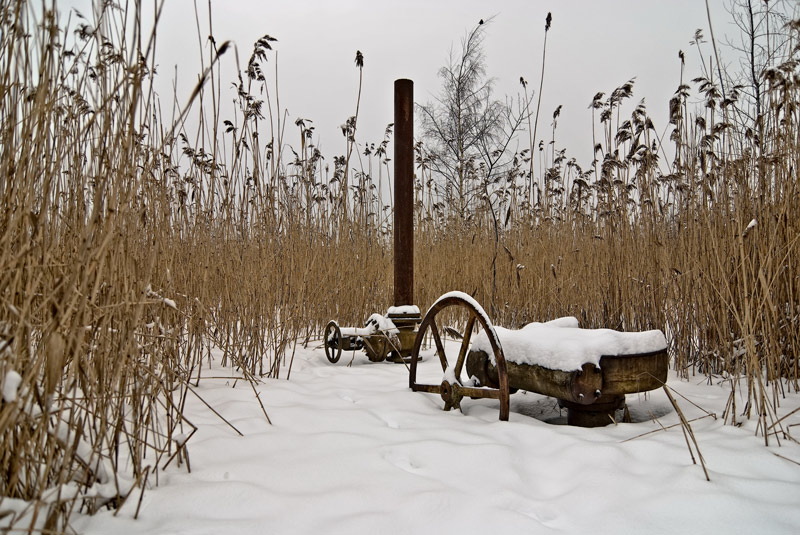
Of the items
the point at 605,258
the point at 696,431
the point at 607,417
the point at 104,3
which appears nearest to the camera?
the point at 104,3

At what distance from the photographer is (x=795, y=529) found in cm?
114

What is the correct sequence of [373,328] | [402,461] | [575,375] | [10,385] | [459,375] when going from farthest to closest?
1. [373,328]
2. [459,375]
3. [575,375]
4. [402,461]
5. [10,385]

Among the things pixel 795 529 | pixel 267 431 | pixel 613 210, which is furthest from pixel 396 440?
pixel 613 210

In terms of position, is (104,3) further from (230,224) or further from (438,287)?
(438,287)

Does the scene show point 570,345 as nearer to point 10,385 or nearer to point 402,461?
point 402,461

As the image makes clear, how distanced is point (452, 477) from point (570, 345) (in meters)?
0.70

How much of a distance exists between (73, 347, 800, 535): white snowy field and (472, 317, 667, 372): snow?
234 millimetres

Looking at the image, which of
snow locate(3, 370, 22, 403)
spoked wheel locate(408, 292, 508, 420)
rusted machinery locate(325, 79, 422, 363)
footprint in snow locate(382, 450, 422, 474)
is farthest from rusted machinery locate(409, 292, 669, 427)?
snow locate(3, 370, 22, 403)

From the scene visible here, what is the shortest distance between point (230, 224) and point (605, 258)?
2.17m

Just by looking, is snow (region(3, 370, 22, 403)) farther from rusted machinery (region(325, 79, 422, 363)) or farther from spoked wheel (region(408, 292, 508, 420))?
rusted machinery (region(325, 79, 422, 363))

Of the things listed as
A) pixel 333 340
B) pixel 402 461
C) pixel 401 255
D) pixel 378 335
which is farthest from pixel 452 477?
pixel 401 255

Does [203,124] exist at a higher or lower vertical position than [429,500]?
higher

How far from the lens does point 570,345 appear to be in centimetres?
184

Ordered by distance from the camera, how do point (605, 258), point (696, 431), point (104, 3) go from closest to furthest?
point (104, 3), point (696, 431), point (605, 258)
